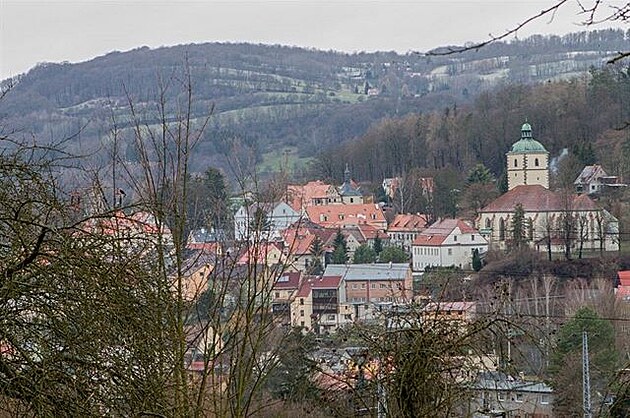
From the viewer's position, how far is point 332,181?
56.5m

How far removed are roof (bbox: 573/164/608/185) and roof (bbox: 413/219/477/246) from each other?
5.45 meters

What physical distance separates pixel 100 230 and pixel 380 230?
4426 centimetres

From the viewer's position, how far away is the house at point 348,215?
4950cm

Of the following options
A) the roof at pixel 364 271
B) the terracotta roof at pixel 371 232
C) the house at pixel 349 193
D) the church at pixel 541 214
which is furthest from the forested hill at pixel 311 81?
the church at pixel 541 214

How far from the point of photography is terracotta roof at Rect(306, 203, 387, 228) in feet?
163

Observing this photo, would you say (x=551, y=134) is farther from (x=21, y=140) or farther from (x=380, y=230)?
(x=21, y=140)

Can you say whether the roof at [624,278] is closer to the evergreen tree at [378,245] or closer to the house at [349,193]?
the evergreen tree at [378,245]

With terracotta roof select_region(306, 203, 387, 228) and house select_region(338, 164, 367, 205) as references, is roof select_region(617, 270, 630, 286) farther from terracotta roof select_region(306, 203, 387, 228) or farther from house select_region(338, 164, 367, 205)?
house select_region(338, 164, 367, 205)

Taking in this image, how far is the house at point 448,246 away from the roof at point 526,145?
1037cm

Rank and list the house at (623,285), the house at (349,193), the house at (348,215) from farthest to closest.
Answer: the house at (349,193) → the house at (348,215) → the house at (623,285)

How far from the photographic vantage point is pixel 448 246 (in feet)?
126

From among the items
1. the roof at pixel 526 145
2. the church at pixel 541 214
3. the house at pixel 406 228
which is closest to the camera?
the church at pixel 541 214

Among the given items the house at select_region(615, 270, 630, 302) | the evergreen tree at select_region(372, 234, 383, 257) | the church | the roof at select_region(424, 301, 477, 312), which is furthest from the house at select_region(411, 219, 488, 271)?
the roof at select_region(424, 301, 477, 312)

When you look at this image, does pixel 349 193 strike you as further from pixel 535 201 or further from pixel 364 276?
pixel 364 276
